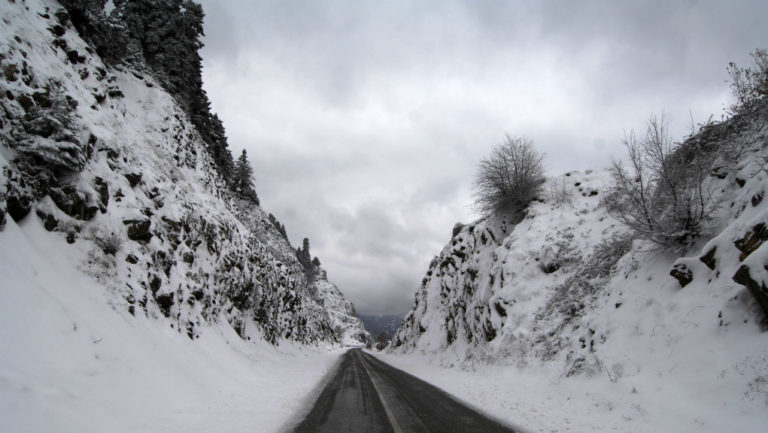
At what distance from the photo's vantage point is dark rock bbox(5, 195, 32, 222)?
299 inches

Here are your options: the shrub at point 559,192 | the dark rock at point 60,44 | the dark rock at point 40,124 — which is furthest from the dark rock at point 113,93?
the shrub at point 559,192

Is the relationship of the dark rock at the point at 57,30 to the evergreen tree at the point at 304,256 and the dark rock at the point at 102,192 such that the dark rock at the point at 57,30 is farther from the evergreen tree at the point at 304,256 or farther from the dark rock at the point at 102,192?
the evergreen tree at the point at 304,256

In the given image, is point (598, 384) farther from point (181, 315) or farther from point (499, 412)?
point (181, 315)

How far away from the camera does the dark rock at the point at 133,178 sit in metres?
12.9

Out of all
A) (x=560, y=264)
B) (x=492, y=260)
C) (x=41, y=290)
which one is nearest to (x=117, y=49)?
(x=41, y=290)

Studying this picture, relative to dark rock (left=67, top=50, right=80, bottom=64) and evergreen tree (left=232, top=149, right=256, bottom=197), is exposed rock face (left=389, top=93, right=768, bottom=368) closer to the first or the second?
dark rock (left=67, top=50, right=80, bottom=64)

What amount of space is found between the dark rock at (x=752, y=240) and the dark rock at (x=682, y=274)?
138cm

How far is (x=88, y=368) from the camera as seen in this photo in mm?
6090

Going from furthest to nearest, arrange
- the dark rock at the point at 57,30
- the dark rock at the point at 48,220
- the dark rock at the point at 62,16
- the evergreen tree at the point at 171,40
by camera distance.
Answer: the evergreen tree at the point at 171,40 → the dark rock at the point at 62,16 → the dark rock at the point at 57,30 → the dark rock at the point at 48,220

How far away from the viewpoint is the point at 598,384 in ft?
27.0

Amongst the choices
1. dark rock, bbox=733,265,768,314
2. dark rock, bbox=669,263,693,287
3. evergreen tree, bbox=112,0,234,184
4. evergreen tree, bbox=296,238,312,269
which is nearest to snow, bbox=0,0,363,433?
evergreen tree, bbox=112,0,234,184

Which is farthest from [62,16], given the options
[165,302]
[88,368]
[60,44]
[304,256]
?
[304,256]

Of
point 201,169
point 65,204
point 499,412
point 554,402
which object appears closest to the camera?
point 499,412

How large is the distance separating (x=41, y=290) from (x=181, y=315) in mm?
6370
